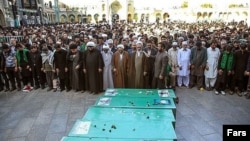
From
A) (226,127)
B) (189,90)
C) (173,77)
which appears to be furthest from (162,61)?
(226,127)

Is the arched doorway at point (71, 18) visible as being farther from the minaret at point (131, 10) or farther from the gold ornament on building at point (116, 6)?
the minaret at point (131, 10)

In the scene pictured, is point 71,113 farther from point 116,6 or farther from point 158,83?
point 116,6

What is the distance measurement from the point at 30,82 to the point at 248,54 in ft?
21.6

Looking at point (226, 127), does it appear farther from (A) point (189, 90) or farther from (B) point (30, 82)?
(B) point (30, 82)

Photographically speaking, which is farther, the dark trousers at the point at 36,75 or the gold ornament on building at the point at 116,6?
the gold ornament on building at the point at 116,6

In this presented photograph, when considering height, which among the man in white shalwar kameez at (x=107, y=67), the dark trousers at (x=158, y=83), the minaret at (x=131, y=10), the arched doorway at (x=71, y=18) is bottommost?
the dark trousers at (x=158, y=83)

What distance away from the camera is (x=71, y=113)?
5727 mm

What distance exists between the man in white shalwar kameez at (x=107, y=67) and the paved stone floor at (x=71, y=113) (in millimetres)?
619

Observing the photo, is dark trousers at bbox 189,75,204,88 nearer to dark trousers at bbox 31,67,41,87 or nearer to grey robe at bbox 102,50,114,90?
grey robe at bbox 102,50,114,90

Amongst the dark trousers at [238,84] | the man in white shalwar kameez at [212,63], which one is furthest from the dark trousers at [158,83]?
the dark trousers at [238,84]

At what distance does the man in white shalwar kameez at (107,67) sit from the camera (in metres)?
6.96

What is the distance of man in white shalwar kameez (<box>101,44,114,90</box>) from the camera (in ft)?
22.8

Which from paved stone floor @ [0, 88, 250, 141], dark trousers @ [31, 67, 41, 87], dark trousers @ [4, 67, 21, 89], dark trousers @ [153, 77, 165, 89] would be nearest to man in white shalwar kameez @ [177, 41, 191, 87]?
paved stone floor @ [0, 88, 250, 141]
